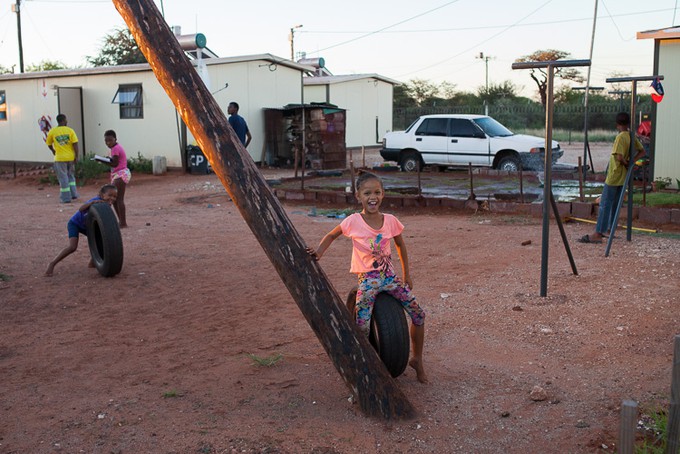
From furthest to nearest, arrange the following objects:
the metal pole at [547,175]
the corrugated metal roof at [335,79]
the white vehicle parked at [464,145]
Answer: the corrugated metal roof at [335,79], the white vehicle parked at [464,145], the metal pole at [547,175]

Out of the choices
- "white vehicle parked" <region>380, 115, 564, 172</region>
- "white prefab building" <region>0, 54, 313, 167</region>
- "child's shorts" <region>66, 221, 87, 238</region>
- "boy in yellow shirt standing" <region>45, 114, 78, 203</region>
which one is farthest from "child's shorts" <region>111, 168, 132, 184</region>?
"white prefab building" <region>0, 54, 313, 167</region>

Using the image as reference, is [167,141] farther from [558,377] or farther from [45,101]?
[558,377]

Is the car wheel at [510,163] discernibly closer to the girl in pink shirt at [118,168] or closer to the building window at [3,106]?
the girl in pink shirt at [118,168]

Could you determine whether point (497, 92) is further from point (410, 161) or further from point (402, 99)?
point (410, 161)

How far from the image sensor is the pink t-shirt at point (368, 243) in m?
4.62

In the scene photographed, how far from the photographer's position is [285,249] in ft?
14.2

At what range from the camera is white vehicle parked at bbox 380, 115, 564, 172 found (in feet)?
59.4

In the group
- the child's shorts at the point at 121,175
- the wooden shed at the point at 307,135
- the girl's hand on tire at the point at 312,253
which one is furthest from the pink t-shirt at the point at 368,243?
the wooden shed at the point at 307,135

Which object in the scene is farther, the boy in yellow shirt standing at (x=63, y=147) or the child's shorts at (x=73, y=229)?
the boy in yellow shirt standing at (x=63, y=147)

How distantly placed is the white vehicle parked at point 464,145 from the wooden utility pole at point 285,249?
13.4m

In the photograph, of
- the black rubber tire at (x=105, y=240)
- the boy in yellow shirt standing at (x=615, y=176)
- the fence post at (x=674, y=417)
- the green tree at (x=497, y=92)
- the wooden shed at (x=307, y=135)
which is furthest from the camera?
the green tree at (x=497, y=92)

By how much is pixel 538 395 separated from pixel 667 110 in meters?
12.0

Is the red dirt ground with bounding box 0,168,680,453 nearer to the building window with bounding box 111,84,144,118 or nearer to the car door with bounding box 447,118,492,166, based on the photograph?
the car door with bounding box 447,118,492,166

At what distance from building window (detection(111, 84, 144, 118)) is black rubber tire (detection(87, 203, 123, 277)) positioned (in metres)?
15.4
